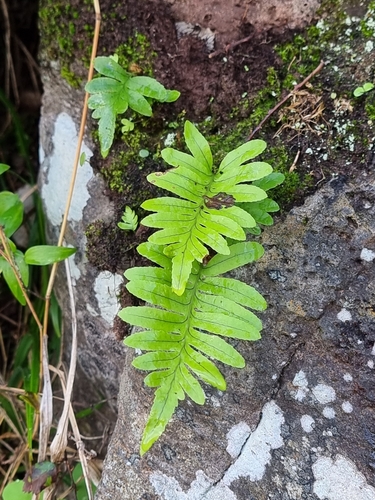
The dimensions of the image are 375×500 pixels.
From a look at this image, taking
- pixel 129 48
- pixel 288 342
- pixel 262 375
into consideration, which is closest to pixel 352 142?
pixel 288 342

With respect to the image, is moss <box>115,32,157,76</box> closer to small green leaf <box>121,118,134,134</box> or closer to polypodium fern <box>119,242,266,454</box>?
small green leaf <box>121,118,134,134</box>

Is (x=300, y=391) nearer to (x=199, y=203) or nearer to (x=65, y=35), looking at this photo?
(x=199, y=203)

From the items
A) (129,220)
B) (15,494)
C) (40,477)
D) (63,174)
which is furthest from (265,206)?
(15,494)

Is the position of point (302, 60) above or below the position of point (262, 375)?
above

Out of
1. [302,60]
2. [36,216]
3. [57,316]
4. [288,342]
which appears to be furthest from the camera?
[36,216]

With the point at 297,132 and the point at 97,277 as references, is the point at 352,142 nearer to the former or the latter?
the point at 297,132

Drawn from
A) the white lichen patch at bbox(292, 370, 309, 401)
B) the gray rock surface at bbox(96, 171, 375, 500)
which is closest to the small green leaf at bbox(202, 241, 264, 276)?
the gray rock surface at bbox(96, 171, 375, 500)

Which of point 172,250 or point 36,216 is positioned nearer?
point 172,250
